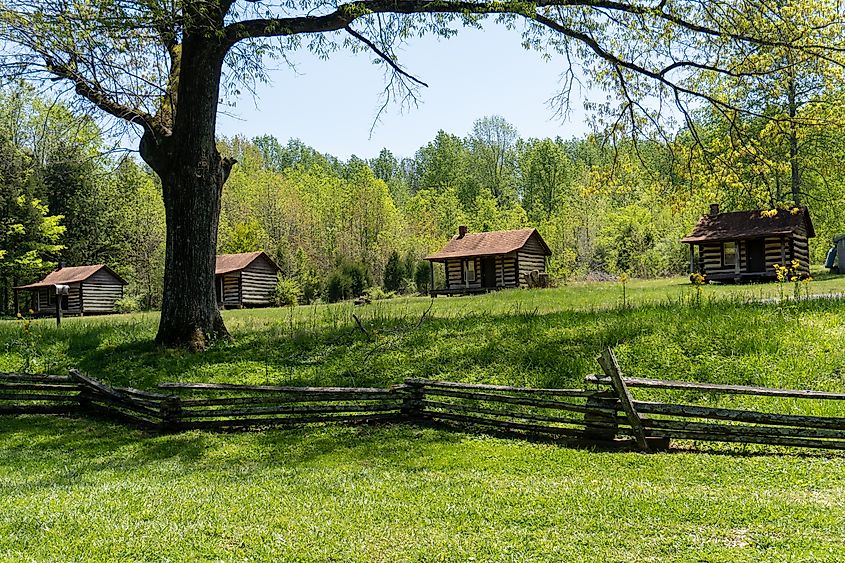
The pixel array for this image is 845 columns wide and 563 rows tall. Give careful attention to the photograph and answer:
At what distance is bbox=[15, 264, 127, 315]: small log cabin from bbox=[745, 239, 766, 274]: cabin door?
36.7 metres

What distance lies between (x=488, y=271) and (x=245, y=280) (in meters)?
14.5

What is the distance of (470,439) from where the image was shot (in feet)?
25.1

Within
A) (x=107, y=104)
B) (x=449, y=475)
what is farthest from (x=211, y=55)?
(x=449, y=475)

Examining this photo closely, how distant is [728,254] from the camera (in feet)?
103

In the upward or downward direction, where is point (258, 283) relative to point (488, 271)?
downward

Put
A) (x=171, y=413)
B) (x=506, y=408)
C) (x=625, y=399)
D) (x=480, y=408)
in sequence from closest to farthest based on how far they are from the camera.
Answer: (x=625, y=399) → (x=480, y=408) → (x=171, y=413) → (x=506, y=408)

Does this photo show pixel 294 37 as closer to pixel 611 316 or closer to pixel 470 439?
pixel 611 316

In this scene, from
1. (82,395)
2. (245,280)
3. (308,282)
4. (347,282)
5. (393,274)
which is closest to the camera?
(82,395)

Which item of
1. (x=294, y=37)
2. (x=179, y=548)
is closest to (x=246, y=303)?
(x=294, y=37)

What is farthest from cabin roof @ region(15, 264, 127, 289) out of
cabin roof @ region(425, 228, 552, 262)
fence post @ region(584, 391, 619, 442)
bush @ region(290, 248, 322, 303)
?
fence post @ region(584, 391, 619, 442)

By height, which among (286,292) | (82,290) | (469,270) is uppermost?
(469,270)

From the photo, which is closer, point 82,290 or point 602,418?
point 602,418

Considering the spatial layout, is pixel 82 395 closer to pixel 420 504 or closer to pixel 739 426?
pixel 420 504

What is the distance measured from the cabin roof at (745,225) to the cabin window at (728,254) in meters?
0.97
